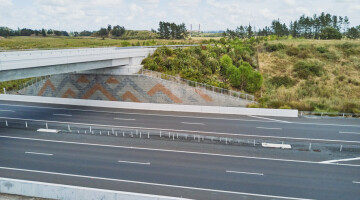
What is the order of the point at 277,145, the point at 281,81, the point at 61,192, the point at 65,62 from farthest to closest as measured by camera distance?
the point at 281,81, the point at 65,62, the point at 277,145, the point at 61,192

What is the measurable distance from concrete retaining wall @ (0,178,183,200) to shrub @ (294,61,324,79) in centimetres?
4739

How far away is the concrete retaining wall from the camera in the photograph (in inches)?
565

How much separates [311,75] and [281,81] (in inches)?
269

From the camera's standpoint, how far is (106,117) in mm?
32375

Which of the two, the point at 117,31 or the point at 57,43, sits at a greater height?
the point at 117,31

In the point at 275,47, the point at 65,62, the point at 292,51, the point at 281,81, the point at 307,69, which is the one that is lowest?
the point at 281,81

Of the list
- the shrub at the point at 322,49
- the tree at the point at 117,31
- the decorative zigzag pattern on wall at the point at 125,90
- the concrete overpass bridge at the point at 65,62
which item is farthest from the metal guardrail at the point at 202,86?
the tree at the point at 117,31

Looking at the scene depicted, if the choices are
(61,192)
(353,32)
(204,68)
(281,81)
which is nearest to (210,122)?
(61,192)

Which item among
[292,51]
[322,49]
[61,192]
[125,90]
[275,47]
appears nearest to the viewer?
[61,192]

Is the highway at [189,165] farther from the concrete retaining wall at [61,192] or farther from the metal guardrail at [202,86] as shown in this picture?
the metal guardrail at [202,86]

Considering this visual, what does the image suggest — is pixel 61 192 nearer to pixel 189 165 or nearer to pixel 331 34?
pixel 189 165

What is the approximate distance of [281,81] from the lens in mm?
51750

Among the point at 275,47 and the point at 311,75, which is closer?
the point at 311,75

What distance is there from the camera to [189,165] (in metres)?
19.7
